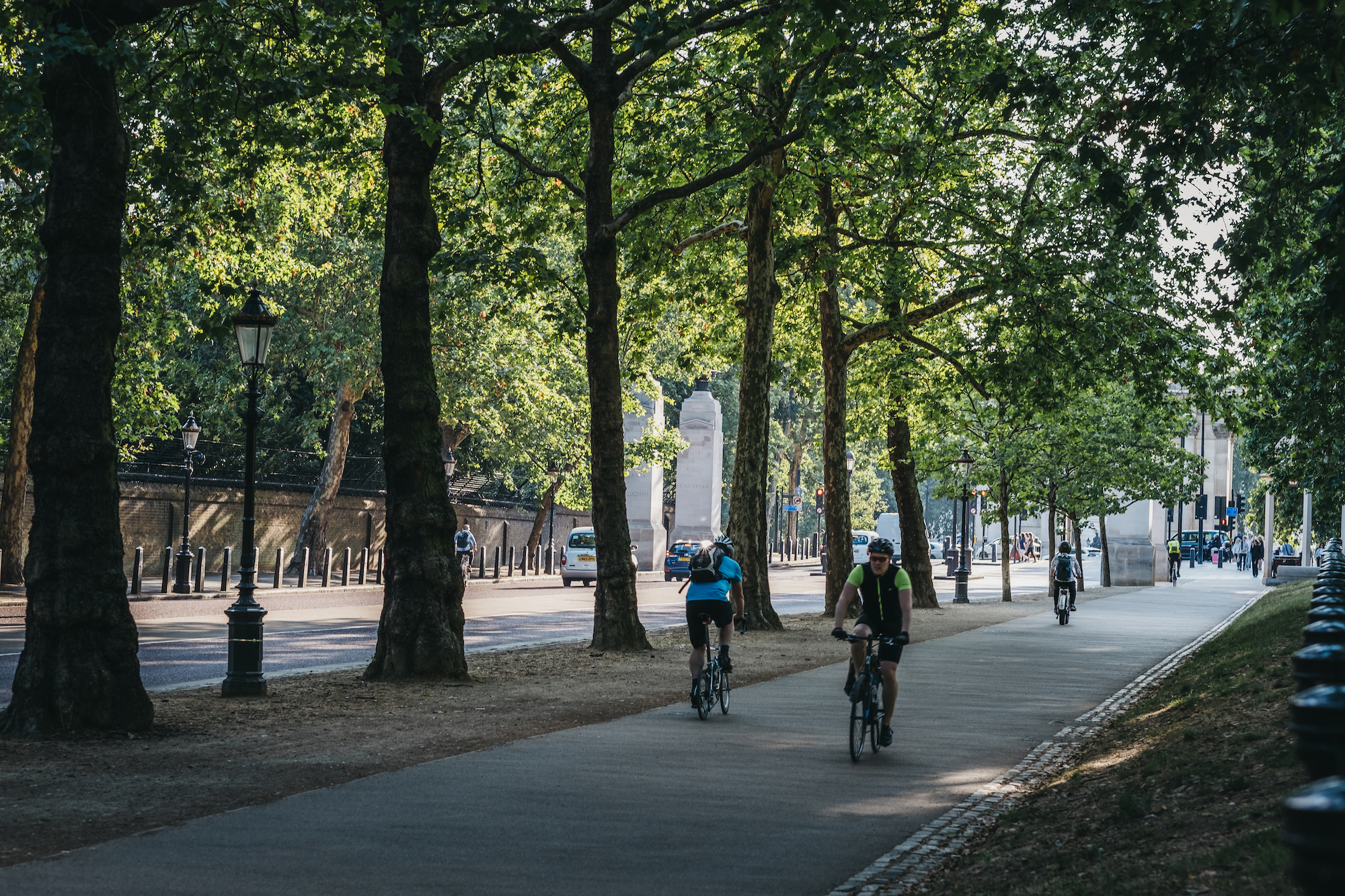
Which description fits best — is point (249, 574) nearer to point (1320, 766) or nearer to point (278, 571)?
point (1320, 766)

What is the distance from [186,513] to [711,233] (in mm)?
15544

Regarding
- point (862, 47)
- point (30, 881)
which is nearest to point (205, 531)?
point (862, 47)

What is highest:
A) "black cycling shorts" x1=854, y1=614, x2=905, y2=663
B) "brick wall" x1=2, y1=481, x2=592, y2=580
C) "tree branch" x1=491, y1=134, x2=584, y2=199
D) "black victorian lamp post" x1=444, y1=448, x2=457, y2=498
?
"tree branch" x1=491, y1=134, x2=584, y2=199

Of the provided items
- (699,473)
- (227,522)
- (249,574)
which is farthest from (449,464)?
(249,574)

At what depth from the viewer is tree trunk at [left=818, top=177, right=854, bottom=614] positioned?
90.6 ft

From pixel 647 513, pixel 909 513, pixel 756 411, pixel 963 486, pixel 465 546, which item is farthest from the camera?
pixel 647 513

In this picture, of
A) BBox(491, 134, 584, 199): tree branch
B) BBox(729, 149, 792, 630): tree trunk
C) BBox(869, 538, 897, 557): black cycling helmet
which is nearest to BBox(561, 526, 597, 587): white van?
BBox(729, 149, 792, 630): tree trunk

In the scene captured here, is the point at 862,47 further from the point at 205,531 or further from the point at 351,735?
the point at 205,531

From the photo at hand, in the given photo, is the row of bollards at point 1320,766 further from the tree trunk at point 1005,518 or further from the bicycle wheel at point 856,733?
the tree trunk at point 1005,518

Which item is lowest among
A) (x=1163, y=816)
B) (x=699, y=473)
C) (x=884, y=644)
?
(x=1163, y=816)

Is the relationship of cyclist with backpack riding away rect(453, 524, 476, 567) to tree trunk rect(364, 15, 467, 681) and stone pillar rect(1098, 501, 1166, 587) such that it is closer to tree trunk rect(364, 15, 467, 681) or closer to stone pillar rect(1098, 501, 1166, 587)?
stone pillar rect(1098, 501, 1166, 587)

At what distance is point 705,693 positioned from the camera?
12031 millimetres

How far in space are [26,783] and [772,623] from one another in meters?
16.9

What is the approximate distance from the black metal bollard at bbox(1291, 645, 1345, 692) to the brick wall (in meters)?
30.1
